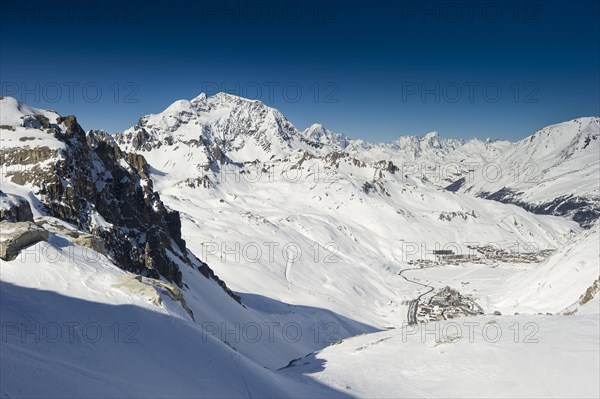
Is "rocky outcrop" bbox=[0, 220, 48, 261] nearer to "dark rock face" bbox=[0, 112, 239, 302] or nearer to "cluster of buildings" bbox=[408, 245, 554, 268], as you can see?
"dark rock face" bbox=[0, 112, 239, 302]

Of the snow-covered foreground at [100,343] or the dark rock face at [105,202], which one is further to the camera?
the dark rock face at [105,202]

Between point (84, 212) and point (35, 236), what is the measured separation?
1748cm

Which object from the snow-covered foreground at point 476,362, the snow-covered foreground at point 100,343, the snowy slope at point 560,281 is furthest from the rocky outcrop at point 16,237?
the snowy slope at point 560,281

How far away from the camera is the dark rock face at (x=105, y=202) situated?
36.8 m

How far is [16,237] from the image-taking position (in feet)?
65.9

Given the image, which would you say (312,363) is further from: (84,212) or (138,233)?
(138,233)

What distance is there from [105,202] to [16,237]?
29.9 metres

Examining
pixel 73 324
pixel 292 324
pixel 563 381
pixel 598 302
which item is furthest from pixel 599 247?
pixel 73 324

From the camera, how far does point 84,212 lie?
123ft

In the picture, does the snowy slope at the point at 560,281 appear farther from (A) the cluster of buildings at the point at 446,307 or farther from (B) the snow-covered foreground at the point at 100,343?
(B) the snow-covered foreground at the point at 100,343

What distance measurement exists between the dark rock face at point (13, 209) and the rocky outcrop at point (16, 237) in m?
6.02

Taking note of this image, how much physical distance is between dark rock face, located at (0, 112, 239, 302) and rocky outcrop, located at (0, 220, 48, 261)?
9.53 m

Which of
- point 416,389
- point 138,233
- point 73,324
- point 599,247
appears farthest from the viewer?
point 599,247

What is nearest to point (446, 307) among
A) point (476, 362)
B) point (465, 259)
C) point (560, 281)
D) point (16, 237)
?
point (560, 281)
